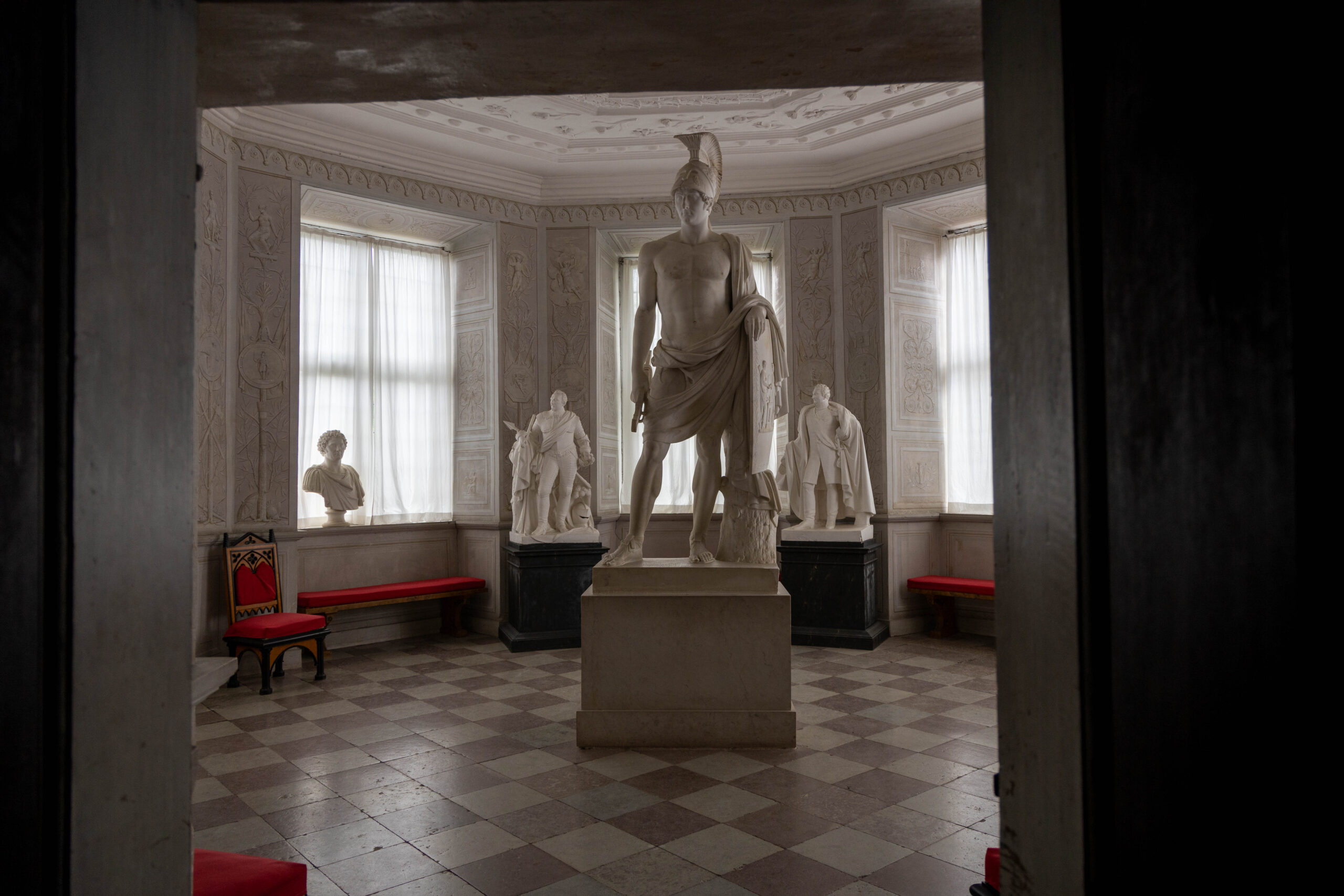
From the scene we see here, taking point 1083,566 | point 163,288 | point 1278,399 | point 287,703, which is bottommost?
point 287,703

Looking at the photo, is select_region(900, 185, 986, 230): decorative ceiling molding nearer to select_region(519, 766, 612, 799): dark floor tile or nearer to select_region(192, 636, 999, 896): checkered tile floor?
select_region(192, 636, 999, 896): checkered tile floor

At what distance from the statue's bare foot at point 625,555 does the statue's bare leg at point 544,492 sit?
3026 millimetres

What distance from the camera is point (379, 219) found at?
Result: 863 cm

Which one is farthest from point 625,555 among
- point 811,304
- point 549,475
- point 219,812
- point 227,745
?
point 811,304

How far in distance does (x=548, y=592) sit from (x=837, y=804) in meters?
4.40

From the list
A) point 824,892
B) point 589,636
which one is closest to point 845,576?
point 589,636

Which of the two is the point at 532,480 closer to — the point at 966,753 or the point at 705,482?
the point at 705,482

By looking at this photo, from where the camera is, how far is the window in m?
9.58

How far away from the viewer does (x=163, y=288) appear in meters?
1.51

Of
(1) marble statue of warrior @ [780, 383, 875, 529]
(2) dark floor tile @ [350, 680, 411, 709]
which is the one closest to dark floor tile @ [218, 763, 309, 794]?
(2) dark floor tile @ [350, 680, 411, 709]

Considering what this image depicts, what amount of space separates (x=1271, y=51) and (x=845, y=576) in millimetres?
7002

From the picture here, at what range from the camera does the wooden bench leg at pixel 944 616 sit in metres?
8.12

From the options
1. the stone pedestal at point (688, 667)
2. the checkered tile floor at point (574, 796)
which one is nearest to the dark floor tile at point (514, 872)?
the checkered tile floor at point (574, 796)

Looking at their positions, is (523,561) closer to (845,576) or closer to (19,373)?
(845,576)
